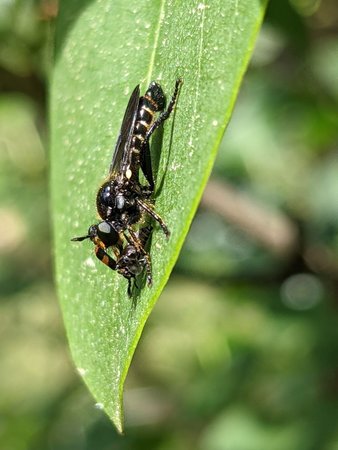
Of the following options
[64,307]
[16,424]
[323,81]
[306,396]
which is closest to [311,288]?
[306,396]

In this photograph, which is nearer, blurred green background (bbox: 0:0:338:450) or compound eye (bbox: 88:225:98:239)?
compound eye (bbox: 88:225:98:239)

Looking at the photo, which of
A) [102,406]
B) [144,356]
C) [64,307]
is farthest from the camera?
[144,356]

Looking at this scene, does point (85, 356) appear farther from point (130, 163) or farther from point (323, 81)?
point (323, 81)

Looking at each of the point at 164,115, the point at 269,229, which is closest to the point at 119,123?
the point at 164,115

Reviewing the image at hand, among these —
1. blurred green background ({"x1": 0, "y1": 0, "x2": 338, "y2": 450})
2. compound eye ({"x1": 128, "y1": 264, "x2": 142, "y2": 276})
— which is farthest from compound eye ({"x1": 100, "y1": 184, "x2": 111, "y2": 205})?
blurred green background ({"x1": 0, "y1": 0, "x2": 338, "y2": 450})

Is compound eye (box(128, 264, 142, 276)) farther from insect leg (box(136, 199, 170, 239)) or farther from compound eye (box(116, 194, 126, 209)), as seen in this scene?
compound eye (box(116, 194, 126, 209))

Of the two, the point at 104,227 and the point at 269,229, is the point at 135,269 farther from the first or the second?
the point at 269,229
